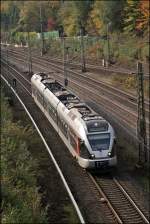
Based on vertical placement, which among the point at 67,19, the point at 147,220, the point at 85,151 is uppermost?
the point at 67,19

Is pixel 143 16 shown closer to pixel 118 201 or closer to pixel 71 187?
pixel 71 187

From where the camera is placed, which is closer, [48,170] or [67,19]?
[48,170]

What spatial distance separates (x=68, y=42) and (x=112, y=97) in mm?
45054

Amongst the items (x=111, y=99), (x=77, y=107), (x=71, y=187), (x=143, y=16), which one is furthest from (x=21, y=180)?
(x=143, y=16)

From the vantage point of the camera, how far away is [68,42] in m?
96.3

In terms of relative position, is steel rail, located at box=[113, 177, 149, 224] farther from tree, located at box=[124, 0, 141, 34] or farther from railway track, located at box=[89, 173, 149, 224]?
tree, located at box=[124, 0, 141, 34]

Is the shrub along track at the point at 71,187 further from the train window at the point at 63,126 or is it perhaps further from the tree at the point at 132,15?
the tree at the point at 132,15

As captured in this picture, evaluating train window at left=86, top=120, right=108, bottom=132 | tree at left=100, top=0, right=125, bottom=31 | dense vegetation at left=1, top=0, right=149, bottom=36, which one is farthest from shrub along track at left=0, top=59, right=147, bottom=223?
tree at left=100, top=0, right=125, bottom=31

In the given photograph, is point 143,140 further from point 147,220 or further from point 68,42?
point 68,42

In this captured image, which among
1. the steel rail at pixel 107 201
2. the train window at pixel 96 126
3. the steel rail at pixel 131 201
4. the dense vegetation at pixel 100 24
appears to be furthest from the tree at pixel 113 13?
the steel rail at pixel 131 201

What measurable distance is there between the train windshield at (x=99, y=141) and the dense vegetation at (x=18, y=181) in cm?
343

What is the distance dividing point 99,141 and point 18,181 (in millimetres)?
5909

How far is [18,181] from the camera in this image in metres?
24.7

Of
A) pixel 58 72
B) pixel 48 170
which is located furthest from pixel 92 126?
pixel 58 72
